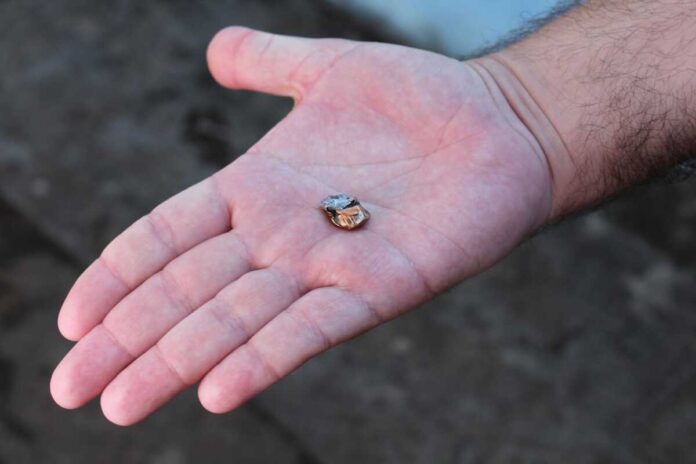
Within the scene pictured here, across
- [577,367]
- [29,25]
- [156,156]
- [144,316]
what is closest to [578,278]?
[577,367]

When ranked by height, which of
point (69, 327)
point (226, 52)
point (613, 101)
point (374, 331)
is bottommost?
point (374, 331)

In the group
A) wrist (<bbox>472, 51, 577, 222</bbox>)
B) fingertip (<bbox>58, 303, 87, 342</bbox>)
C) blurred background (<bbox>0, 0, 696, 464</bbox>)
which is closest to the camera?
fingertip (<bbox>58, 303, 87, 342</bbox>)

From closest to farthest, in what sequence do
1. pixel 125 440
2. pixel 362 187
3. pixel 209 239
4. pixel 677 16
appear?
pixel 209 239 → pixel 362 187 → pixel 677 16 → pixel 125 440

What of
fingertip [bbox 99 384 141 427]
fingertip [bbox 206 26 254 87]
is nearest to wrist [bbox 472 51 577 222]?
fingertip [bbox 206 26 254 87]

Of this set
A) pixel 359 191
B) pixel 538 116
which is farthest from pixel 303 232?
pixel 538 116

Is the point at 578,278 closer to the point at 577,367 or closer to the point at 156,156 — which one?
the point at 577,367

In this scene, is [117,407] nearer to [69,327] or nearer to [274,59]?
[69,327]

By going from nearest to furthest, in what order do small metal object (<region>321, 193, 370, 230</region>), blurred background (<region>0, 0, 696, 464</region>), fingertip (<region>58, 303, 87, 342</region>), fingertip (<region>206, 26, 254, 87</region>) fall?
fingertip (<region>58, 303, 87, 342</region>) < small metal object (<region>321, 193, 370, 230</region>) < fingertip (<region>206, 26, 254, 87</region>) < blurred background (<region>0, 0, 696, 464</region>)

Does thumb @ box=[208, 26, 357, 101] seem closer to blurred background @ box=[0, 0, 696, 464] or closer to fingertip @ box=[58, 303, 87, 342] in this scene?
blurred background @ box=[0, 0, 696, 464]
